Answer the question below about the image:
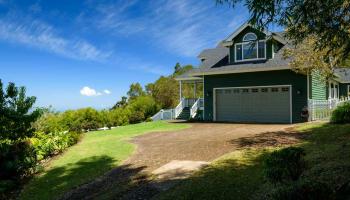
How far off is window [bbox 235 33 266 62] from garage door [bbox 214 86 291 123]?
2.15m

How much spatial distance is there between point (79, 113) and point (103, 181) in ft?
44.8

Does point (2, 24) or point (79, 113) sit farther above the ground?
point (2, 24)

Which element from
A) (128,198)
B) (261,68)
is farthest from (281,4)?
(261,68)

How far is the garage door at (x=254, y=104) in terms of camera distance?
67.6 ft

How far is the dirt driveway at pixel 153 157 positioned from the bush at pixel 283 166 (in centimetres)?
279

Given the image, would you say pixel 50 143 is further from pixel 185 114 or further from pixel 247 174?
pixel 185 114

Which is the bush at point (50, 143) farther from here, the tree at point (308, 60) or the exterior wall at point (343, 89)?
the exterior wall at point (343, 89)

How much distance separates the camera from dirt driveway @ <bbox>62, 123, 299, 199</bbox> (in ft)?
26.6

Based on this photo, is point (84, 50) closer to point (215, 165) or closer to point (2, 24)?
point (2, 24)

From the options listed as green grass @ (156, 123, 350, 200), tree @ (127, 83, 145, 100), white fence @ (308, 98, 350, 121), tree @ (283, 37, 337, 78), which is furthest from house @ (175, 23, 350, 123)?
tree @ (127, 83, 145, 100)

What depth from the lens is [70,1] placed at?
18.7 meters

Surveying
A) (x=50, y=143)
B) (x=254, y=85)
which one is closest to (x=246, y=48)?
(x=254, y=85)

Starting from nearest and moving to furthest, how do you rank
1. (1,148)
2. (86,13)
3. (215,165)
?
1. (215,165)
2. (1,148)
3. (86,13)

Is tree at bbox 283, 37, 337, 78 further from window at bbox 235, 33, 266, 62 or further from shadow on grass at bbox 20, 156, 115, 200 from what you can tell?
shadow on grass at bbox 20, 156, 115, 200
